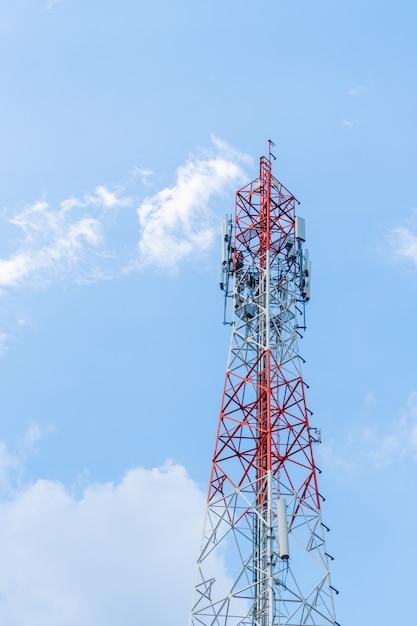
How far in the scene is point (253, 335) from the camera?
54219mm

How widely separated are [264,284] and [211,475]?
1172 cm

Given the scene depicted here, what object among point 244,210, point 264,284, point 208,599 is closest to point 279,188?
point 244,210

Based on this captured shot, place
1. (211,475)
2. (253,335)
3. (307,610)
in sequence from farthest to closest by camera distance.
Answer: (253,335) < (211,475) < (307,610)

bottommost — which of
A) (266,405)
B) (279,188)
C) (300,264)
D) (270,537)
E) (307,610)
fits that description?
(307,610)

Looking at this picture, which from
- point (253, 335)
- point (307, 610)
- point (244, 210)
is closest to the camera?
→ point (307, 610)

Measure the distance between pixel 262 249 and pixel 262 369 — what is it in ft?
26.0

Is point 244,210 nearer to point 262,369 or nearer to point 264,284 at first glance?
point 264,284

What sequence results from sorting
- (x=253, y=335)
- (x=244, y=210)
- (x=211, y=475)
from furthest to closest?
(x=244, y=210), (x=253, y=335), (x=211, y=475)

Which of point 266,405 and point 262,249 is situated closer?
point 266,405

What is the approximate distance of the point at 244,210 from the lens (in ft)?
193

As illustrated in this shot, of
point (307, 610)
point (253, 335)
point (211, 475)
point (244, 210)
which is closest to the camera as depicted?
point (307, 610)

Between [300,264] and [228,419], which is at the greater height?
[300,264]

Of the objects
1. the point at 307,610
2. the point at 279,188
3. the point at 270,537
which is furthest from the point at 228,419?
the point at 279,188

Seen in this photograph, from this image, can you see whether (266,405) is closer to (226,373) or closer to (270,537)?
(226,373)
